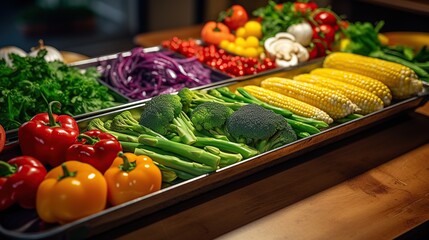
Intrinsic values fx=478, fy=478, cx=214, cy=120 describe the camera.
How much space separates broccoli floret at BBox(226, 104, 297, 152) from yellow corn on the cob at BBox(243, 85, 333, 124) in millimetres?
236

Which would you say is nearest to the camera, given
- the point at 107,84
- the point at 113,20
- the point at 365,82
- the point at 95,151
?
the point at 95,151

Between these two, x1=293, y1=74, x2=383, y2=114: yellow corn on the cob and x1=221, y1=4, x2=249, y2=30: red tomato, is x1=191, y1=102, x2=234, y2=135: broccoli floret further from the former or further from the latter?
x1=221, y1=4, x2=249, y2=30: red tomato

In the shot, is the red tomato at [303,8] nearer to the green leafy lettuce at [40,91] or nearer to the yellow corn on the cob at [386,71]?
the yellow corn on the cob at [386,71]

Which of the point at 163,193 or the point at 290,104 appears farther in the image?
the point at 290,104

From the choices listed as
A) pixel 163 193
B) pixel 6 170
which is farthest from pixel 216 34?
pixel 6 170

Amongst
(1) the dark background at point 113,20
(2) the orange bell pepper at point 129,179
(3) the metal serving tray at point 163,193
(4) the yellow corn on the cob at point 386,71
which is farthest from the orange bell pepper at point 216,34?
(1) the dark background at point 113,20

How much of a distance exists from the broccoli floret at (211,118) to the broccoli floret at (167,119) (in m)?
0.04

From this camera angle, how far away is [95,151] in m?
1.65

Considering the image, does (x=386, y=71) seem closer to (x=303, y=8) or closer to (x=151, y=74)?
(x=303, y=8)

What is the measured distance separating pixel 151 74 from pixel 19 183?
53.3 inches

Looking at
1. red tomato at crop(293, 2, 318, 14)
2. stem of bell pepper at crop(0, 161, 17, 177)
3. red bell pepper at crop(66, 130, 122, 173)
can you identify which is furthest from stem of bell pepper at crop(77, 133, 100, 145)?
red tomato at crop(293, 2, 318, 14)

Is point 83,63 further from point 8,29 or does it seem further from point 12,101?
point 8,29

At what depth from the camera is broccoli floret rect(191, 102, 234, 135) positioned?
6.41 ft

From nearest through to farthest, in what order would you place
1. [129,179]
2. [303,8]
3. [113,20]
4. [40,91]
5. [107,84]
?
[129,179] → [40,91] → [107,84] → [303,8] → [113,20]
